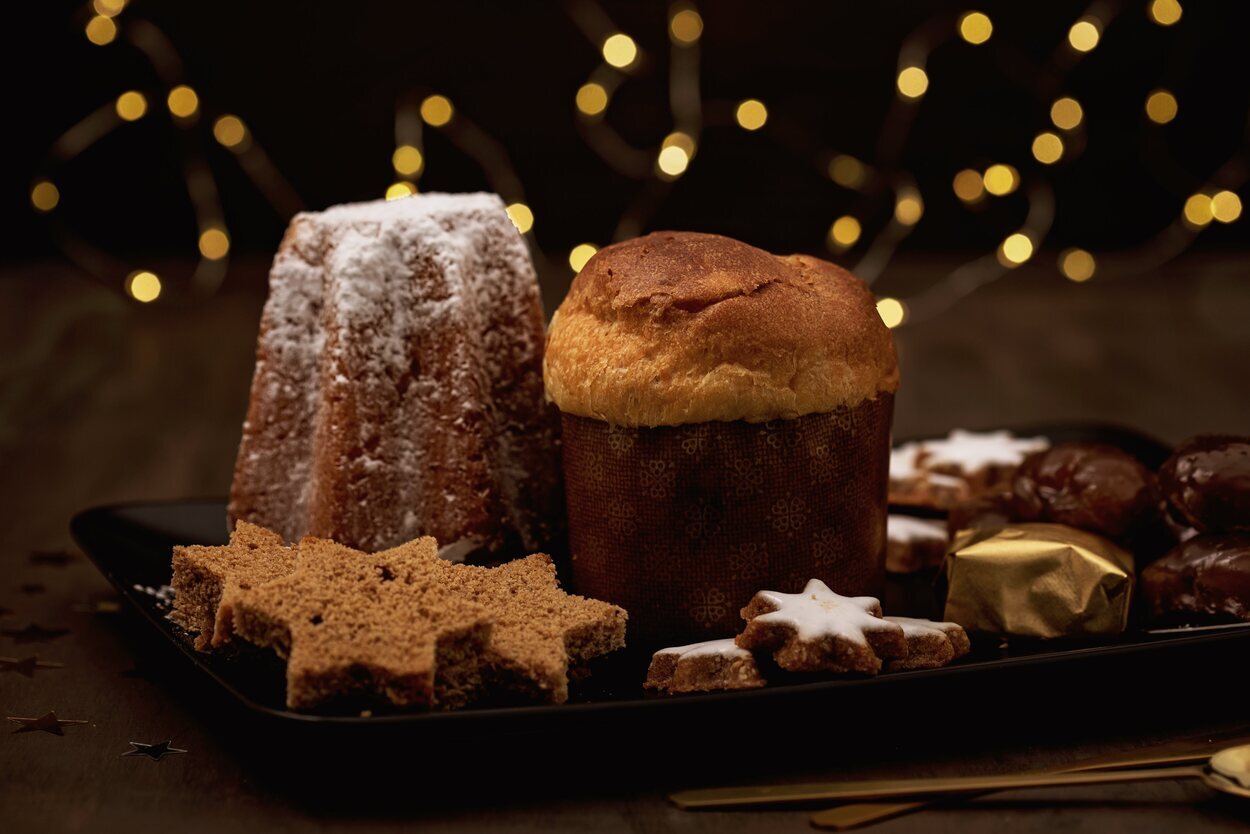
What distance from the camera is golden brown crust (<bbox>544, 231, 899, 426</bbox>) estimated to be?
1.53 m

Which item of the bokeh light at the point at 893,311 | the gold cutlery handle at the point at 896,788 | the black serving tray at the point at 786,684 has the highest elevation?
the bokeh light at the point at 893,311

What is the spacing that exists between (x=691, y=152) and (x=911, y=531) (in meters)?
1.91

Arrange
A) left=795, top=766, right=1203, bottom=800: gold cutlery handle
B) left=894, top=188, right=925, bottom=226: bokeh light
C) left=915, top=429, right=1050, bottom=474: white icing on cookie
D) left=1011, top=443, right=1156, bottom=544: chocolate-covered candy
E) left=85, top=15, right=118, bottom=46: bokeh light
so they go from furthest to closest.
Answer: left=894, top=188, right=925, bottom=226: bokeh light
left=85, top=15, right=118, bottom=46: bokeh light
left=915, top=429, right=1050, bottom=474: white icing on cookie
left=1011, top=443, right=1156, bottom=544: chocolate-covered candy
left=795, top=766, right=1203, bottom=800: gold cutlery handle

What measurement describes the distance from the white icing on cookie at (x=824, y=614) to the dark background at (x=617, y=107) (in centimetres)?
228

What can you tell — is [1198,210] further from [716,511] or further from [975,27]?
[716,511]

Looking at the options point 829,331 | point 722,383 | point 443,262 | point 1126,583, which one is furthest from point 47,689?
point 1126,583

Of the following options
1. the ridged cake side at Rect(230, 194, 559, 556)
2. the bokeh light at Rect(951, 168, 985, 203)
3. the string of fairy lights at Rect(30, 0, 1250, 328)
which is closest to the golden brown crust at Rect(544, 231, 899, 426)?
the ridged cake side at Rect(230, 194, 559, 556)

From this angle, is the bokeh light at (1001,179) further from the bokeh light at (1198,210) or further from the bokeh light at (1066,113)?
the bokeh light at (1198,210)

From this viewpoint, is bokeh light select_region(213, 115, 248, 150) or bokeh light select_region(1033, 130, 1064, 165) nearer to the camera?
bokeh light select_region(213, 115, 248, 150)

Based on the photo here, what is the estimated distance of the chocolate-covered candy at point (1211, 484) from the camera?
1624 mm

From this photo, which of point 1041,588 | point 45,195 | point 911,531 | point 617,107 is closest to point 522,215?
point 617,107

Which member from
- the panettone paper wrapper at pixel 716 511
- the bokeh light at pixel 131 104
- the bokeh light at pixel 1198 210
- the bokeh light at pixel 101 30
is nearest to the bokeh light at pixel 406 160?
the bokeh light at pixel 131 104

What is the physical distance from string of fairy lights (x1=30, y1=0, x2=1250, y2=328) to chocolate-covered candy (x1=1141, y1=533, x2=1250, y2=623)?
1740mm

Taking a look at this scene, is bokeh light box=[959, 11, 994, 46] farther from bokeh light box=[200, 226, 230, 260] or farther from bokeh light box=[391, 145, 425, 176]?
bokeh light box=[200, 226, 230, 260]
